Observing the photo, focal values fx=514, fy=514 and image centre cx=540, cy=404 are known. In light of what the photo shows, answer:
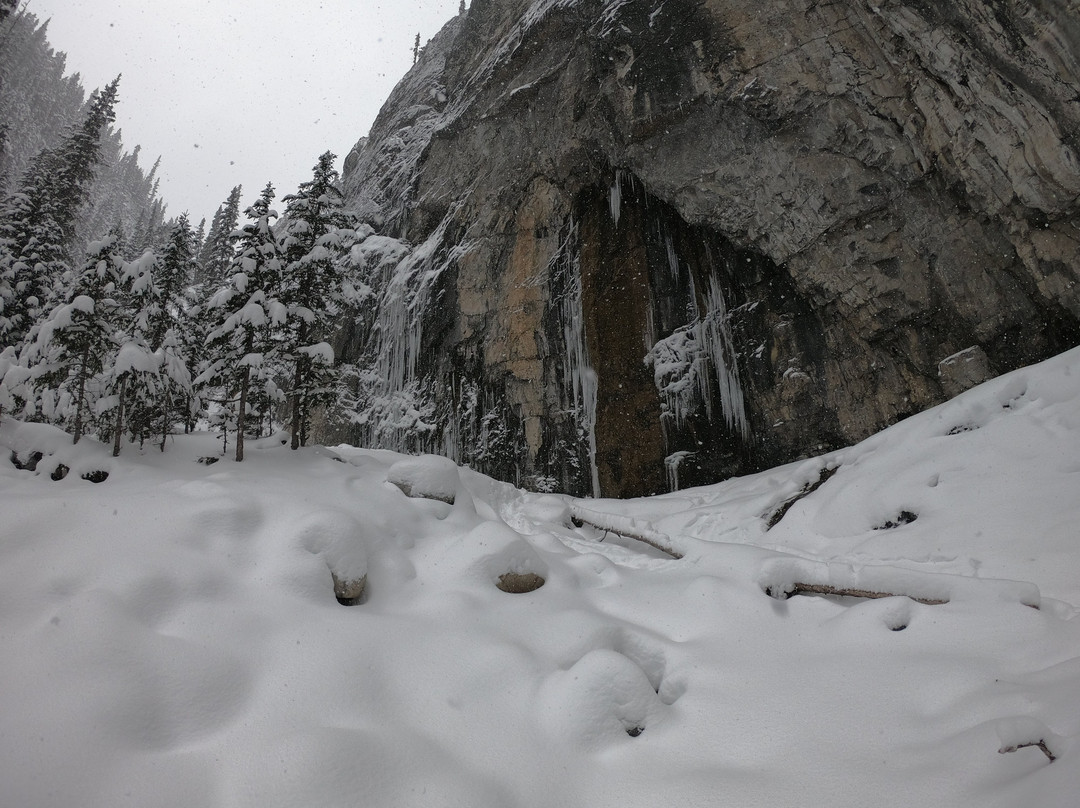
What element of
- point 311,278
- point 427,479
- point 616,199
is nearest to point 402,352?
point 311,278

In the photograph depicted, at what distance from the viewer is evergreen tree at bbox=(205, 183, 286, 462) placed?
11.3m

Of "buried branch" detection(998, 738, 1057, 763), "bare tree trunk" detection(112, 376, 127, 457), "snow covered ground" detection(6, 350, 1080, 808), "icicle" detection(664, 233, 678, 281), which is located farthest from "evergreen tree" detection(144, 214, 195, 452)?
"buried branch" detection(998, 738, 1057, 763)

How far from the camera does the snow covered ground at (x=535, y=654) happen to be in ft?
9.62

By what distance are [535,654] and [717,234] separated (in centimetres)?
1319

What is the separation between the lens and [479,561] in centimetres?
593

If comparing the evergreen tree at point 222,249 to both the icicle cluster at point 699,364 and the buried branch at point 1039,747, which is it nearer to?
the icicle cluster at point 699,364

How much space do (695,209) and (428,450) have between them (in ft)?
40.0

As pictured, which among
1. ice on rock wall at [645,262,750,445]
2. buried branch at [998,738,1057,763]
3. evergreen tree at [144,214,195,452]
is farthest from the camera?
ice on rock wall at [645,262,750,445]

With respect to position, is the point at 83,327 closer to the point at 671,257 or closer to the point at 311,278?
the point at 311,278

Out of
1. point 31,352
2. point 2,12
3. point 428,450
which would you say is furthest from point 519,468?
point 2,12

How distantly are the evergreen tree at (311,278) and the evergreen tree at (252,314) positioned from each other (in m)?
0.44

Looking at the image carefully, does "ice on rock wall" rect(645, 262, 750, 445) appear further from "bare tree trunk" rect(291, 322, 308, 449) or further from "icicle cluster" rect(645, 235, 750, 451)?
"bare tree trunk" rect(291, 322, 308, 449)

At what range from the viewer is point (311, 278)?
1248 cm

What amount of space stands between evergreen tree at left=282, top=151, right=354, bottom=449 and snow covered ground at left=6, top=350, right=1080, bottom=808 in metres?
5.25
